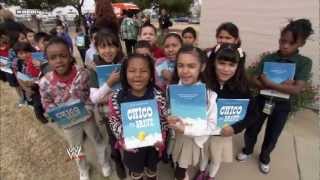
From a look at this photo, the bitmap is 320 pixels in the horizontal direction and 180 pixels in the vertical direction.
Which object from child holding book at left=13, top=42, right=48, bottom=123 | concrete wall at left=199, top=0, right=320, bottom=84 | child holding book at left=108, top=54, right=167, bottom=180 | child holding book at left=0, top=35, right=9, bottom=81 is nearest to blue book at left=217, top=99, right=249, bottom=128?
child holding book at left=108, top=54, right=167, bottom=180

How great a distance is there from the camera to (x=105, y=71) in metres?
2.53

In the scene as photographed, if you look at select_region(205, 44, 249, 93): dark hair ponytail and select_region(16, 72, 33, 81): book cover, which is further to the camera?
select_region(16, 72, 33, 81): book cover

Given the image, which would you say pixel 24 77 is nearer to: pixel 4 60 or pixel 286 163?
pixel 4 60

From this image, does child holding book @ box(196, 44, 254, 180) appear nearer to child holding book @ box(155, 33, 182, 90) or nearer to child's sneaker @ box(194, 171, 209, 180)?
child's sneaker @ box(194, 171, 209, 180)

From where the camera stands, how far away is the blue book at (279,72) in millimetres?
2645

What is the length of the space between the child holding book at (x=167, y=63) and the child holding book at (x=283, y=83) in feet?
2.90

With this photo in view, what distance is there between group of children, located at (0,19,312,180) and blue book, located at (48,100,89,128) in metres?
0.07

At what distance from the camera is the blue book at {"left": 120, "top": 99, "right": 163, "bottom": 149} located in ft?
7.06

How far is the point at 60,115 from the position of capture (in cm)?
250

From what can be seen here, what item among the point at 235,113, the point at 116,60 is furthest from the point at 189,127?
the point at 116,60

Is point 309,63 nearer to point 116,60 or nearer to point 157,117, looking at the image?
point 157,117

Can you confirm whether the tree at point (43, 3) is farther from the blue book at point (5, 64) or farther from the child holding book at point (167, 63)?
the child holding book at point (167, 63)

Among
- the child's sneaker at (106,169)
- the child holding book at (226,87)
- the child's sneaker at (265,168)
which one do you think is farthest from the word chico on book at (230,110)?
the child's sneaker at (106,169)

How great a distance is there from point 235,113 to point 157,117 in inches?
26.9
